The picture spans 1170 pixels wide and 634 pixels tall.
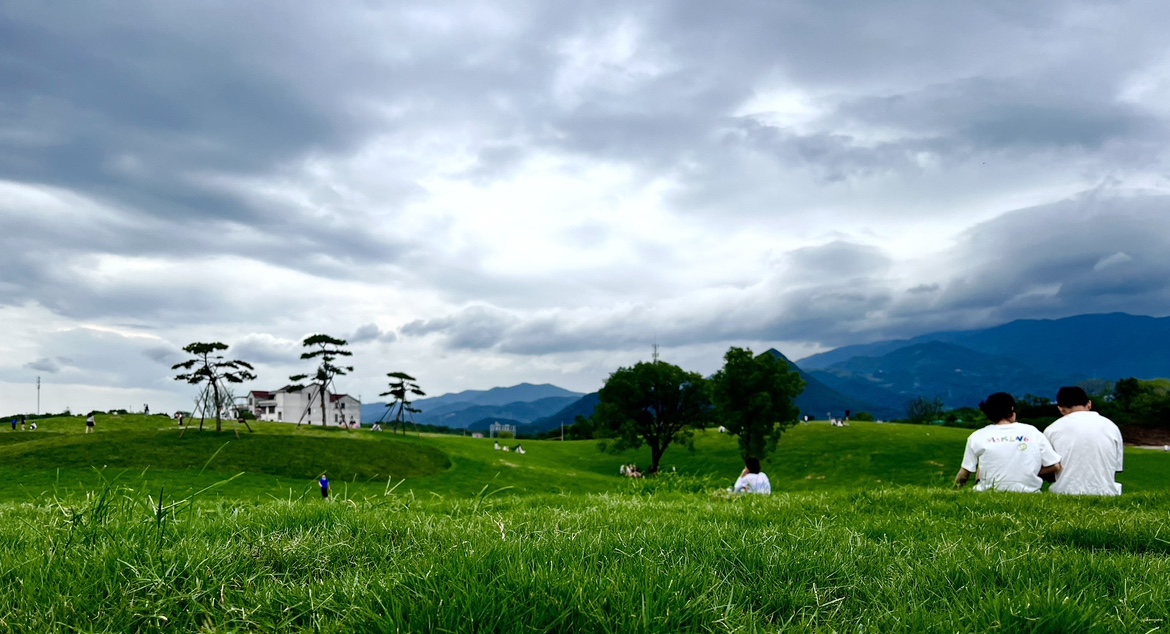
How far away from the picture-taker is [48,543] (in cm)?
399

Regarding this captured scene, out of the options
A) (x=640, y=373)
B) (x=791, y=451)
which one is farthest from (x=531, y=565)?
(x=791, y=451)

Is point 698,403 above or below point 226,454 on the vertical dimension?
above

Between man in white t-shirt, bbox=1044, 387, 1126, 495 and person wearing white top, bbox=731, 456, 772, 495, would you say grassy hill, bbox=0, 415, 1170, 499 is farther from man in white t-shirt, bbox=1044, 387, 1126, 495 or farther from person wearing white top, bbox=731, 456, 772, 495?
man in white t-shirt, bbox=1044, 387, 1126, 495

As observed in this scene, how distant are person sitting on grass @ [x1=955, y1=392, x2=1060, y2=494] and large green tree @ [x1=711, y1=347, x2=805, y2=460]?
5539cm

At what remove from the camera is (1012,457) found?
1078 cm

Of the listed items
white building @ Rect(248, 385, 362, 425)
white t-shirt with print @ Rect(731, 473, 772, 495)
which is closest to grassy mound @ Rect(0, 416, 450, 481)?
white t-shirt with print @ Rect(731, 473, 772, 495)

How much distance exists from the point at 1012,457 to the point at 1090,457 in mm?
1120

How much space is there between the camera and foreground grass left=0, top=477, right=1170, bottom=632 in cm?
277

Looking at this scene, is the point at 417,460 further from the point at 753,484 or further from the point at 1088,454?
the point at 1088,454

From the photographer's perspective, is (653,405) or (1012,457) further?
(653,405)

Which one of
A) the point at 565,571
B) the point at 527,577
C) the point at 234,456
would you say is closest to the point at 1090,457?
the point at 565,571

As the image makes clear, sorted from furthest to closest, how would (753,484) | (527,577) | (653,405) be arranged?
1. (653,405)
2. (753,484)
3. (527,577)

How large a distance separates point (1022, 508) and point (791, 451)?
256ft

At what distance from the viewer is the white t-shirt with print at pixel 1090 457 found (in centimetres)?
1039
